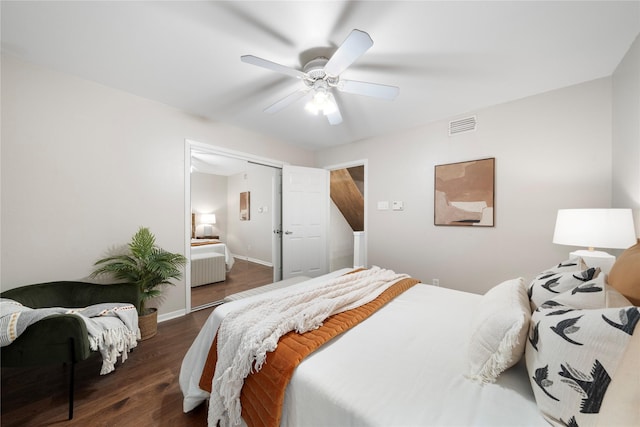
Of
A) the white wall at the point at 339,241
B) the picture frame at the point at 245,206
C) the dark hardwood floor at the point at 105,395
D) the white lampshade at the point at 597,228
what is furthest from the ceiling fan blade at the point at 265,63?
the picture frame at the point at 245,206

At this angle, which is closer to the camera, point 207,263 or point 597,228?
point 597,228

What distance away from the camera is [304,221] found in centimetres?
391

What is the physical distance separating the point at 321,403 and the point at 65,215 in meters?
2.72

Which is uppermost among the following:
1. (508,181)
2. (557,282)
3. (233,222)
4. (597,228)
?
(508,181)

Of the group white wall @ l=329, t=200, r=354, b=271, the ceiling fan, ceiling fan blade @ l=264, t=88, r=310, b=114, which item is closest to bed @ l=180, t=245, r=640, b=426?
the ceiling fan

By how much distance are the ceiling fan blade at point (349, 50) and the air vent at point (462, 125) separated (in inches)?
78.6

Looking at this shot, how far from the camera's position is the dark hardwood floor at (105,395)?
134 centimetres

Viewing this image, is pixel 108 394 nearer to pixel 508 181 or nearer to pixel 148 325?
pixel 148 325

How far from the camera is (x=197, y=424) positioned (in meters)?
1.32

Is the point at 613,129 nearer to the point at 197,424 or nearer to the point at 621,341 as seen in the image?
the point at 621,341

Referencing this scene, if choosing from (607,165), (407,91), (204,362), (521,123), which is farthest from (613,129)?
(204,362)

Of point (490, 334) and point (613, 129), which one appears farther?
point (613, 129)

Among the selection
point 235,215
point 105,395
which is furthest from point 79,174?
point 235,215

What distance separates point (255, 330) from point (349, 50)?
164cm
